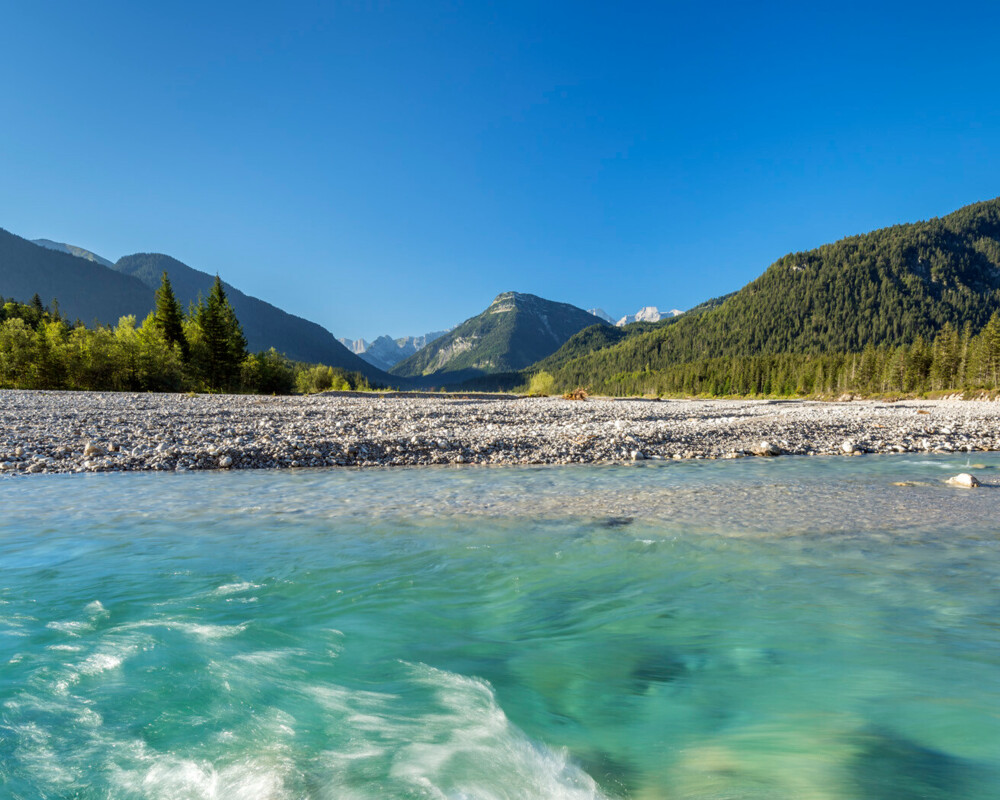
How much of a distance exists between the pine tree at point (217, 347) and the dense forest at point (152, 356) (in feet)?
0.32

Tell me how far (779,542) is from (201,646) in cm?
720

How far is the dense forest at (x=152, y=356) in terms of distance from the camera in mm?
47219

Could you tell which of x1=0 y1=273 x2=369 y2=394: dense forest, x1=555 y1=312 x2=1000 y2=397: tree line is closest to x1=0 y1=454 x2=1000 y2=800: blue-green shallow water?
x1=0 y1=273 x2=369 y2=394: dense forest

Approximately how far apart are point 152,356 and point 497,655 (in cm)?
5632

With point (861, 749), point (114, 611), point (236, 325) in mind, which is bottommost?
point (114, 611)

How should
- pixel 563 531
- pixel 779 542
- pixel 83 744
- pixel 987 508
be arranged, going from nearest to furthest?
pixel 83 744 → pixel 779 542 → pixel 563 531 → pixel 987 508

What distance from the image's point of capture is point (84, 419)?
19594mm

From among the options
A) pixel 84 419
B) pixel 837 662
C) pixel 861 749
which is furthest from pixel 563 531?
pixel 84 419

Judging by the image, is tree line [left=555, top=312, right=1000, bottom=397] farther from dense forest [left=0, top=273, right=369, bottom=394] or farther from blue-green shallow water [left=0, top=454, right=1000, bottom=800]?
dense forest [left=0, top=273, right=369, bottom=394]

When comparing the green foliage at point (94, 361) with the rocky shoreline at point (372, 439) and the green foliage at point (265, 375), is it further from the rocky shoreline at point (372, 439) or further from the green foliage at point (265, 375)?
the rocky shoreline at point (372, 439)

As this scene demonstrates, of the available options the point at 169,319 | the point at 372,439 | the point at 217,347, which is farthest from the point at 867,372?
the point at 169,319

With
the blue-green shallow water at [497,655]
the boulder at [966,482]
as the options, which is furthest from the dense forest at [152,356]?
the boulder at [966,482]

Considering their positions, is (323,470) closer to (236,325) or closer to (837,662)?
(837,662)

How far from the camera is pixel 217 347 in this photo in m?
57.7
